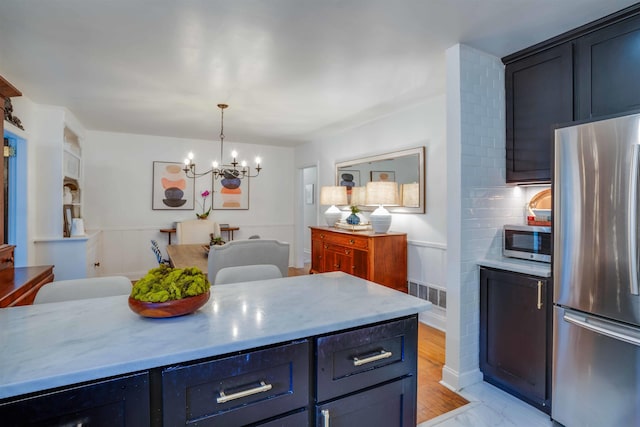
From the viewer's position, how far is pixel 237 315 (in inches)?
49.6

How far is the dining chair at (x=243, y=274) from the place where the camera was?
6.38ft

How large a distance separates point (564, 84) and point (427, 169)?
61.7 inches

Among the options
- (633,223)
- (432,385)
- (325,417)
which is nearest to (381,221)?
(432,385)

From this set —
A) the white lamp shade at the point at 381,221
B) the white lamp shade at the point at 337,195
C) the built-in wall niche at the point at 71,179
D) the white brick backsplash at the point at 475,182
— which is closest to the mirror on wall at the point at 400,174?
the white lamp shade at the point at 337,195

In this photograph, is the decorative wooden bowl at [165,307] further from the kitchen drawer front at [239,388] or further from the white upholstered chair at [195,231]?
the white upholstered chair at [195,231]

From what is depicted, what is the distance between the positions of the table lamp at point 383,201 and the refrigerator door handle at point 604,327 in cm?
211

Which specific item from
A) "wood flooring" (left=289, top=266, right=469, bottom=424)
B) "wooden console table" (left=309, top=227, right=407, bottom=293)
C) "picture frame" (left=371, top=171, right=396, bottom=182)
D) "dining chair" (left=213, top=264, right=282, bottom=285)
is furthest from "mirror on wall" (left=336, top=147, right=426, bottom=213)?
"dining chair" (left=213, top=264, right=282, bottom=285)

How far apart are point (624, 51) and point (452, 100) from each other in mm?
963

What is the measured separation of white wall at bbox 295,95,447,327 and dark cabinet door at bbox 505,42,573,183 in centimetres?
89

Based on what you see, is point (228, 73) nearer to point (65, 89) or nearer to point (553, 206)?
point (65, 89)

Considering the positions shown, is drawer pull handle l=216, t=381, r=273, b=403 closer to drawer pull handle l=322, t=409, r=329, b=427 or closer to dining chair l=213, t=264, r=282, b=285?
drawer pull handle l=322, t=409, r=329, b=427

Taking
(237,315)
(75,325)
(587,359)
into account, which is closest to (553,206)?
(587,359)

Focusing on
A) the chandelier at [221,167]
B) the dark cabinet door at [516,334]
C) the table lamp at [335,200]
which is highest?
the chandelier at [221,167]

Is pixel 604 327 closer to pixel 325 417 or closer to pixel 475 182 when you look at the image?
pixel 475 182
